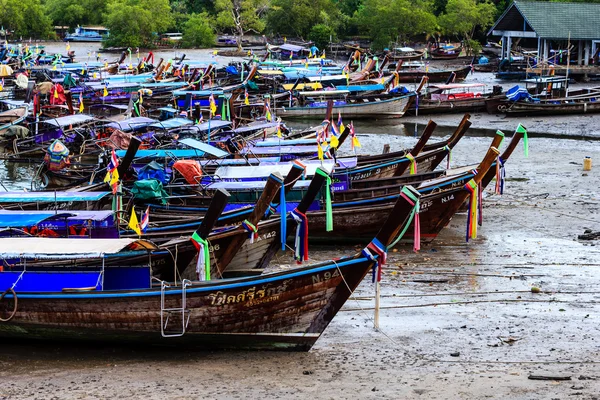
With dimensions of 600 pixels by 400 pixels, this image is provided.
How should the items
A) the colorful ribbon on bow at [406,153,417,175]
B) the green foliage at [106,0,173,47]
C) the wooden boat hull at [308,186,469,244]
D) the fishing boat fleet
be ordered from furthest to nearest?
the green foliage at [106,0,173,47], the colorful ribbon on bow at [406,153,417,175], the wooden boat hull at [308,186,469,244], the fishing boat fleet

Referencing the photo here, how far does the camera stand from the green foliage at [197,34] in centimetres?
7969

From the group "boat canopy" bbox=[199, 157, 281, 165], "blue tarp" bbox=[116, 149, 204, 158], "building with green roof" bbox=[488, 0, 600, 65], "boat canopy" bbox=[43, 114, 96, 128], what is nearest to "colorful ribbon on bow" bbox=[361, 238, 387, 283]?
"boat canopy" bbox=[199, 157, 281, 165]

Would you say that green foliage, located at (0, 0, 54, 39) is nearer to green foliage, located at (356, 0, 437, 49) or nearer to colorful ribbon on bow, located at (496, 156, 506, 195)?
green foliage, located at (356, 0, 437, 49)

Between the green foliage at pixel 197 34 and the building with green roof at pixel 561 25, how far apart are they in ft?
99.4

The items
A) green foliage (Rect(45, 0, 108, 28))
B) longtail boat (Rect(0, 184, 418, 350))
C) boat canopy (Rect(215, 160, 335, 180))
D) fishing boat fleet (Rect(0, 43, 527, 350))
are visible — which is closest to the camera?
longtail boat (Rect(0, 184, 418, 350))

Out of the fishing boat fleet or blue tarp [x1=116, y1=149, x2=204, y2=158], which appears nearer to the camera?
the fishing boat fleet

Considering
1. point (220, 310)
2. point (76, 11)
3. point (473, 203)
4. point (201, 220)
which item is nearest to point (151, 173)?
point (201, 220)

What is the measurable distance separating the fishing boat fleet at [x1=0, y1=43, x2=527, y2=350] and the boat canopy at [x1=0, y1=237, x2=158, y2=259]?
3 cm

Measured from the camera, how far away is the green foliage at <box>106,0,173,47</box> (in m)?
76.9

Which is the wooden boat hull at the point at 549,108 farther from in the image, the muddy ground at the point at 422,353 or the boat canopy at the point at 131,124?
the muddy ground at the point at 422,353

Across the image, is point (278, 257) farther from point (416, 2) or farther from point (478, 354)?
point (416, 2)

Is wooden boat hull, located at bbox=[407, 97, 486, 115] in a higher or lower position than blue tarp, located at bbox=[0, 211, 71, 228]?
lower

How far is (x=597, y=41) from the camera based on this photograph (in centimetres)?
5488

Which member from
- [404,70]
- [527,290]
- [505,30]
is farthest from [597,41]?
[527,290]
